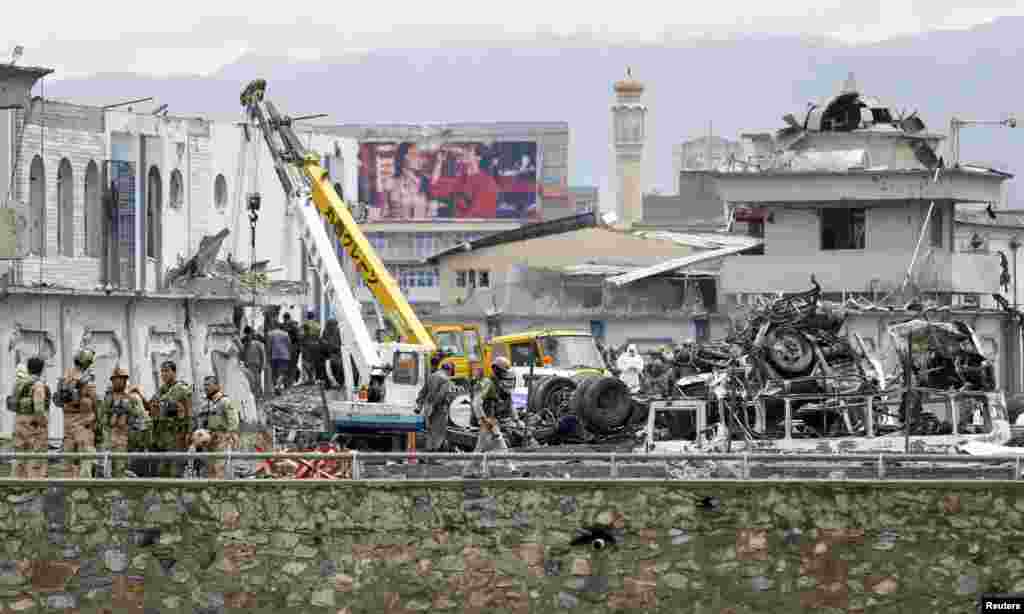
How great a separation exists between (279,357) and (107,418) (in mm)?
16973

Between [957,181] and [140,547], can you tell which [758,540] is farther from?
[957,181]

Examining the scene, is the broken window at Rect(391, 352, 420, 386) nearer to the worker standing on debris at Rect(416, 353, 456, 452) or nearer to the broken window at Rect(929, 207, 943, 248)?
the worker standing on debris at Rect(416, 353, 456, 452)

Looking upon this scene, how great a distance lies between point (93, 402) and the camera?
2702cm

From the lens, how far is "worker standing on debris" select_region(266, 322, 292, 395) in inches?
1732

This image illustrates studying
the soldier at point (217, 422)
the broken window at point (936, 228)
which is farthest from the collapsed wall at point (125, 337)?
the broken window at point (936, 228)

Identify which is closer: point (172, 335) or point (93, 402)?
point (93, 402)

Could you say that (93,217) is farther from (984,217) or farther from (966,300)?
(984,217)

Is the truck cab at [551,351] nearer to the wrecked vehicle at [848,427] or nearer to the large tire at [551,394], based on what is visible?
the large tire at [551,394]

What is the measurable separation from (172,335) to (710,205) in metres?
89.1

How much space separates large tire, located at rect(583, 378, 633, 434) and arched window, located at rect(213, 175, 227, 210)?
125 ft

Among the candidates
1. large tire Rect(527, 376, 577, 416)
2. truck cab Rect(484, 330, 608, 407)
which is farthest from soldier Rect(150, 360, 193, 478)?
truck cab Rect(484, 330, 608, 407)

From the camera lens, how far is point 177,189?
6800 centimetres

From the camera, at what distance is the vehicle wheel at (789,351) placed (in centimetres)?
3247

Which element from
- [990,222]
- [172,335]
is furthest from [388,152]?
[172,335]
